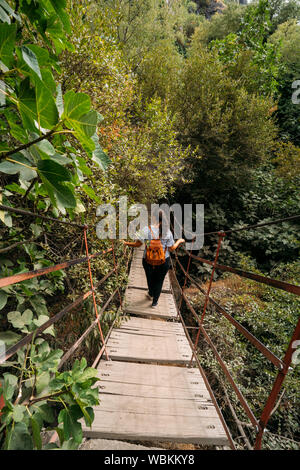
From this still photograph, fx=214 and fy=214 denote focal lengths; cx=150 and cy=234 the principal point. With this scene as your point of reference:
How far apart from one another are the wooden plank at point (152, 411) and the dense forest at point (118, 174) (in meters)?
0.36

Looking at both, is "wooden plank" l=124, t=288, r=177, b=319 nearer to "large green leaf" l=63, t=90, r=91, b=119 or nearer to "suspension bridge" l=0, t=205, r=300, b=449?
"suspension bridge" l=0, t=205, r=300, b=449

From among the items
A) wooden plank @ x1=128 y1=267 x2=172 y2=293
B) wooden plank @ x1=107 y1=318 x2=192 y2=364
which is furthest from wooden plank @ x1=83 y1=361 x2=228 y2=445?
wooden plank @ x1=128 y1=267 x2=172 y2=293

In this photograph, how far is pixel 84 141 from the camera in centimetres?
53

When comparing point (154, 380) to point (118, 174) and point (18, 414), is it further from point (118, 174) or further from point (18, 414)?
point (118, 174)

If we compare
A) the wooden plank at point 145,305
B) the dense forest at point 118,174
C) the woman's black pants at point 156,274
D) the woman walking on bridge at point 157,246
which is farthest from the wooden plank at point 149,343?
Result: the woman walking on bridge at point 157,246

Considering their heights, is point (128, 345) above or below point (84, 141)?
below

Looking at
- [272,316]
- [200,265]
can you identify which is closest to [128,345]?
[272,316]

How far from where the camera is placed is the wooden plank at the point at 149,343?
6.79ft

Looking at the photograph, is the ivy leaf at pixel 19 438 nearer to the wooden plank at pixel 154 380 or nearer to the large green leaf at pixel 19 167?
the large green leaf at pixel 19 167

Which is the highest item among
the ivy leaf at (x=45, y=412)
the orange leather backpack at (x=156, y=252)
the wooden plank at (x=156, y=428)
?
the orange leather backpack at (x=156, y=252)

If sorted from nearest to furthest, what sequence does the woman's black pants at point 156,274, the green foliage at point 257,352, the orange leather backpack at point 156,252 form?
the green foliage at point 257,352 < the orange leather backpack at point 156,252 < the woman's black pants at point 156,274

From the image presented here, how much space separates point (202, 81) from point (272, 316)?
6.38 meters
